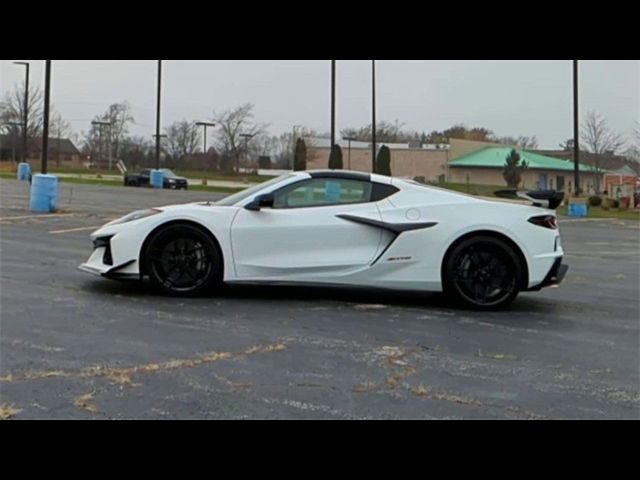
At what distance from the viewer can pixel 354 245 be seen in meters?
6.84

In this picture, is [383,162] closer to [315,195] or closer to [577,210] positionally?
[577,210]

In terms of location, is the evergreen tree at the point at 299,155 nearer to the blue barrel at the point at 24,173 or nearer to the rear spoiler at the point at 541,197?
the blue barrel at the point at 24,173

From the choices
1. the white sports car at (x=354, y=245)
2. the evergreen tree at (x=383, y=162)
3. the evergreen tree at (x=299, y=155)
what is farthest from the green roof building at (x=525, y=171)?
the white sports car at (x=354, y=245)

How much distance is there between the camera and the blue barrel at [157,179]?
4247 cm

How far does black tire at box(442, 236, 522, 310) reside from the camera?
22.0 ft

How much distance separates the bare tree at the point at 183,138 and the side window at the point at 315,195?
65.6m

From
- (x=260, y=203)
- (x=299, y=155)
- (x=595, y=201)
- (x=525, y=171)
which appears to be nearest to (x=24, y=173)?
(x=299, y=155)

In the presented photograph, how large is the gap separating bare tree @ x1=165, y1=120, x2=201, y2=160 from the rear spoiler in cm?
6569

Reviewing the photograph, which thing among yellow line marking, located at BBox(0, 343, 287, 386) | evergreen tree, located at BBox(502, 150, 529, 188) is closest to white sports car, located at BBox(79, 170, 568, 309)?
yellow line marking, located at BBox(0, 343, 287, 386)

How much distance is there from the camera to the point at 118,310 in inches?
239

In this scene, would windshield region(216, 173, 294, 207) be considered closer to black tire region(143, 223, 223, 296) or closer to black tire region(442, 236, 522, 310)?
black tire region(143, 223, 223, 296)
